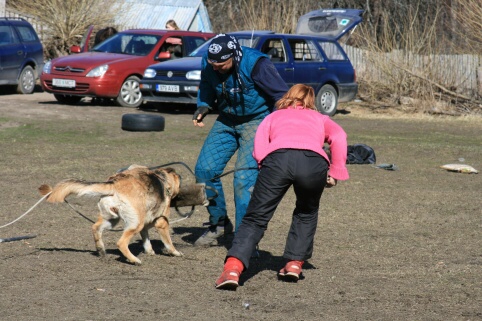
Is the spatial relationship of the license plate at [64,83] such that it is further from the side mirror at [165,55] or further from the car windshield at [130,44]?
the side mirror at [165,55]

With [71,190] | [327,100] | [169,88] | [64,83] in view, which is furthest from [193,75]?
[71,190]

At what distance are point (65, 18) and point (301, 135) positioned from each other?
896 inches

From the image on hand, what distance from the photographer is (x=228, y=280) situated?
18.1ft

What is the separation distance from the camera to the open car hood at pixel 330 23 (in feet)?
65.5

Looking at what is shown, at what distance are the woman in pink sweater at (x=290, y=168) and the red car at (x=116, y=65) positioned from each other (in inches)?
492

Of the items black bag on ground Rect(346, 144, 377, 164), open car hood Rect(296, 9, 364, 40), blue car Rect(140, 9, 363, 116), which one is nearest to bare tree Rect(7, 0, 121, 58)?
A: open car hood Rect(296, 9, 364, 40)

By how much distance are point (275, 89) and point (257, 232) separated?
1.30 meters

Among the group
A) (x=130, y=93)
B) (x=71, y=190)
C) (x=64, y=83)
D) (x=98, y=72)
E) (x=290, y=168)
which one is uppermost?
(x=290, y=168)

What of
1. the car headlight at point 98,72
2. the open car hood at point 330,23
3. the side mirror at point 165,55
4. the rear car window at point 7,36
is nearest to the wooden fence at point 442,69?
the open car hood at point 330,23

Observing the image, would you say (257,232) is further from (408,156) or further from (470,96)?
(470,96)

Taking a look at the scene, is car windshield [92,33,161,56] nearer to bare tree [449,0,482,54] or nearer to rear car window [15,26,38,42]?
rear car window [15,26,38,42]

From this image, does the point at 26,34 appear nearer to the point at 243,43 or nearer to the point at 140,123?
the point at 243,43

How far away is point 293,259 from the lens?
588 centimetres

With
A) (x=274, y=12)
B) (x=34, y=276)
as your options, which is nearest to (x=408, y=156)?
(x=34, y=276)
